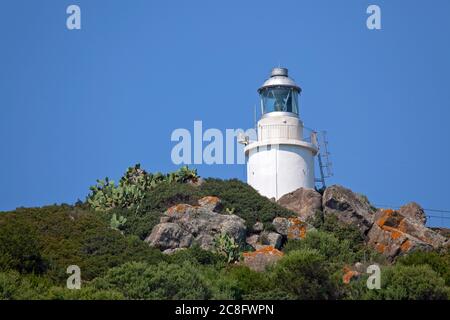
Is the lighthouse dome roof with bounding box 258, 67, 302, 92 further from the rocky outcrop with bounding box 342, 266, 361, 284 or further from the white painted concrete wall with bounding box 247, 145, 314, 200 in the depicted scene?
the rocky outcrop with bounding box 342, 266, 361, 284

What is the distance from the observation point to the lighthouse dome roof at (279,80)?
5269cm

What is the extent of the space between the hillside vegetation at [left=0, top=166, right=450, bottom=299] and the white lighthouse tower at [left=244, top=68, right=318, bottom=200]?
131cm

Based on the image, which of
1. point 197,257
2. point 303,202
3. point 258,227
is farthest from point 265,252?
point 303,202

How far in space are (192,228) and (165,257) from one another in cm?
327

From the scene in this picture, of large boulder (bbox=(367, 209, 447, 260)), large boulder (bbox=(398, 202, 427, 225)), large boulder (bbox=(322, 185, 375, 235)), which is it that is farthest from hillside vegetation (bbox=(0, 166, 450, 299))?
large boulder (bbox=(398, 202, 427, 225))

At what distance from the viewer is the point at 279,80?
52.9 meters

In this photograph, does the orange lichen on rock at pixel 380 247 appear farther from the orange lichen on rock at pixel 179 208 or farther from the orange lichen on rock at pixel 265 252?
the orange lichen on rock at pixel 179 208

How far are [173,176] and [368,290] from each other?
16206 millimetres

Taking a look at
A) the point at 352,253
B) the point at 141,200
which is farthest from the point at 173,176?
the point at 352,253

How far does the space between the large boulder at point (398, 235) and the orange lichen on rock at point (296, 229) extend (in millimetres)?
2737

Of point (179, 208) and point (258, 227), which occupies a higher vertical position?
point (179, 208)

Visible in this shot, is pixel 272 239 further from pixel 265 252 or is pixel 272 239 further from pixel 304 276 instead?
pixel 304 276

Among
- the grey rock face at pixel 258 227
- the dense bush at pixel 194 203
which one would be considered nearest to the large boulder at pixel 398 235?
the dense bush at pixel 194 203
